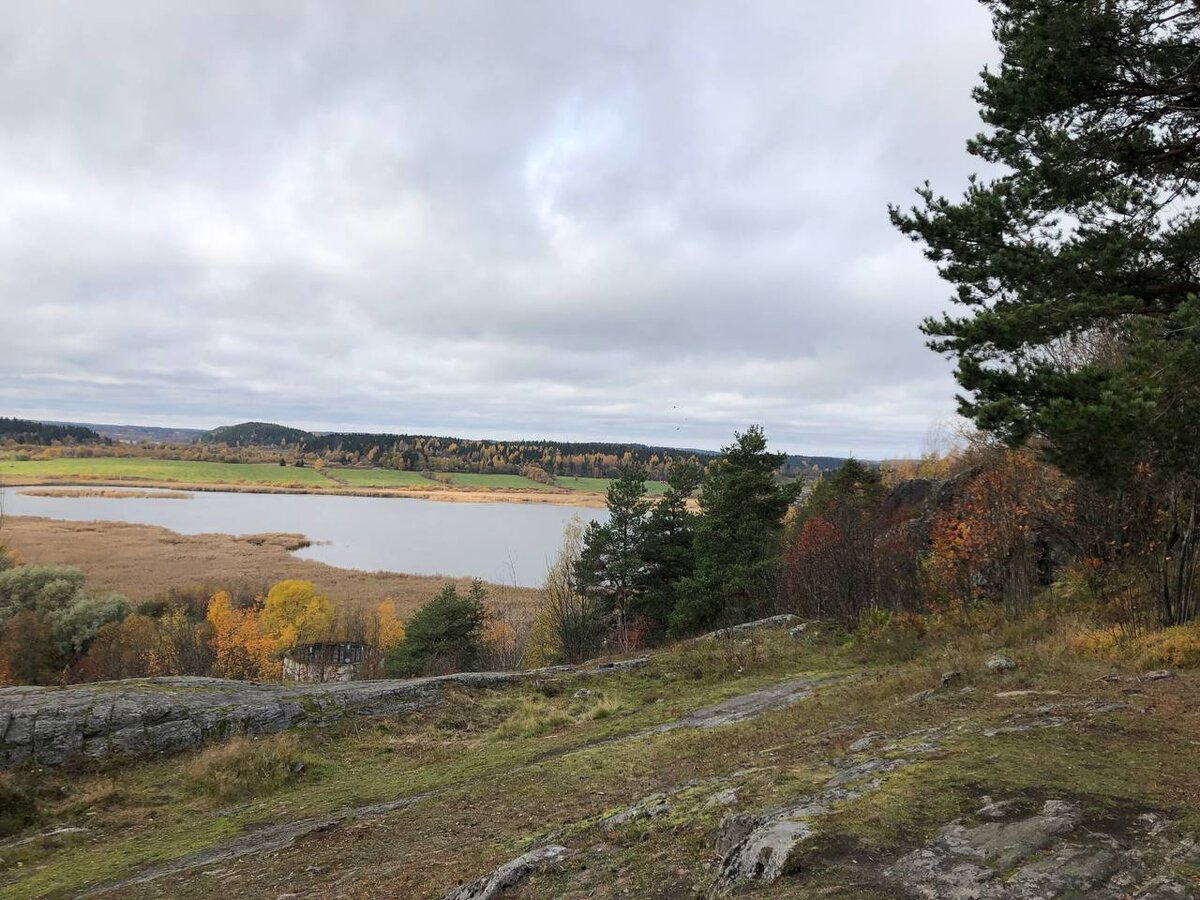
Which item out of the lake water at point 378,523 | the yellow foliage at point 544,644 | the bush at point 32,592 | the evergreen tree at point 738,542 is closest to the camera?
the evergreen tree at point 738,542

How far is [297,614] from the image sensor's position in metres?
45.8

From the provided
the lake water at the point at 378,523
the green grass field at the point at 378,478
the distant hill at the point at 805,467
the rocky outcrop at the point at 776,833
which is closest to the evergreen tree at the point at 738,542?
the distant hill at the point at 805,467

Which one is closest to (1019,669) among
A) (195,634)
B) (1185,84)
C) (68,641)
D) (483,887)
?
(1185,84)

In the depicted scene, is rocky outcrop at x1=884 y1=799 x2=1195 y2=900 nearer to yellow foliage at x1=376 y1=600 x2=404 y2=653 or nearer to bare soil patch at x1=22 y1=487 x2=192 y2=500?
yellow foliage at x1=376 y1=600 x2=404 y2=653

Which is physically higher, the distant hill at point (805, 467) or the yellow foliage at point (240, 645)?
the distant hill at point (805, 467)

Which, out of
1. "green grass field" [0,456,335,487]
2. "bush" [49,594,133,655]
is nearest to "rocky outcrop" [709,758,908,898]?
"bush" [49,594,133,655]

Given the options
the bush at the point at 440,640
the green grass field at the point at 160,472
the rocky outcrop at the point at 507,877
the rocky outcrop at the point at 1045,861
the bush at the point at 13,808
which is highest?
the rocky outcrop at the point at 1045,861

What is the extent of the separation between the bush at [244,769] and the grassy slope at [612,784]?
6.6 inches

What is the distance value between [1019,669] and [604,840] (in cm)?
700

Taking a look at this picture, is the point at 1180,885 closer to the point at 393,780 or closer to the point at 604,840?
the point at 604,840

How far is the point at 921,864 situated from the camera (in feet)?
11.5

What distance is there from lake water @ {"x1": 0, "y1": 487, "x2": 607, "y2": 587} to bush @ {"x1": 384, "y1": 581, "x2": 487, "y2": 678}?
28.4 metres

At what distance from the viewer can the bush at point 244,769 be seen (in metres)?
8.42

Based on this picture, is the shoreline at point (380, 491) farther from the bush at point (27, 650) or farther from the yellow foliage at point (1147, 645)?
the yellow foliage at point (1147, 645)
